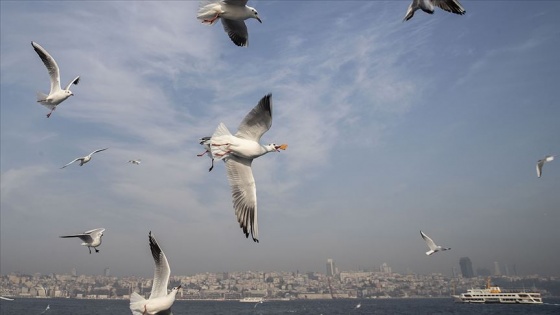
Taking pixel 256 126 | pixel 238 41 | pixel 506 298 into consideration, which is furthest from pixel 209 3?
pixel 506 298

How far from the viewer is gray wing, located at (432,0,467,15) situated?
846 centimetres

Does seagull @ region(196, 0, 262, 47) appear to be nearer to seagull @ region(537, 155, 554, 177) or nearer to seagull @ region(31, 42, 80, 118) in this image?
seagull @ region(31, 42, 80, 118)

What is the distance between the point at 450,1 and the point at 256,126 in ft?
14.5

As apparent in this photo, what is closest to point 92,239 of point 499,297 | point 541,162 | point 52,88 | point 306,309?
point 52,88

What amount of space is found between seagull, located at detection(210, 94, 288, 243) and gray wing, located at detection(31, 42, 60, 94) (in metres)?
6.92

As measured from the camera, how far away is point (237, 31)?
32.9 feet

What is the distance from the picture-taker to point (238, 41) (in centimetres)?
1012

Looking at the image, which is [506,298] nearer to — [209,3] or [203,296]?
[209,3]

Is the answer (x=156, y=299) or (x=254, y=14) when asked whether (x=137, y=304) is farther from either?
(x=254, y=14)

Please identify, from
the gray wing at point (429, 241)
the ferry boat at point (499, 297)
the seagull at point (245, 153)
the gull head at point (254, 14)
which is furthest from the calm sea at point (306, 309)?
the gull head at point (254, 14)

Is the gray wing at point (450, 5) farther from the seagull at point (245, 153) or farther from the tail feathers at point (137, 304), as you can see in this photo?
the tail feathers at point (137, 304)

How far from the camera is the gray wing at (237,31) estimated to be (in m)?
9.88

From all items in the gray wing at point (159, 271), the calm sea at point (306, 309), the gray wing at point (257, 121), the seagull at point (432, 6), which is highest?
the seagull at point (432, 6)

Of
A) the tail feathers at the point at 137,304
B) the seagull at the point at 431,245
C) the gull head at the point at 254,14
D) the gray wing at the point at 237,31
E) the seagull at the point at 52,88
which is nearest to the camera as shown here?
the tail feathers at the point at 137,304
